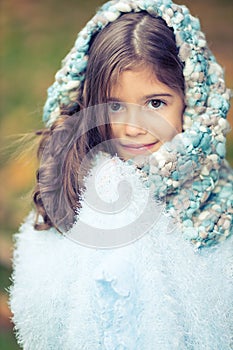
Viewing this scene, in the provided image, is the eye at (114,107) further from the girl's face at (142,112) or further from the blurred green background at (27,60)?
the blurred green background at (27,60)

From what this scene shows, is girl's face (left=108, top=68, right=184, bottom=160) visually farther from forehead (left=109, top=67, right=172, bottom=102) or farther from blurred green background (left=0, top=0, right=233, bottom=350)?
blurred green background (left=0, top=0, right=233, bottom=350)

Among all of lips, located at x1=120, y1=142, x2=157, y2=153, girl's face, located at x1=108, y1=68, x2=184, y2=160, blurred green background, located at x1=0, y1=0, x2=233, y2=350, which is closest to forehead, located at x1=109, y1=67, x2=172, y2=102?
girl's face, located at x1=108, y1=68, x2=184, y2=160

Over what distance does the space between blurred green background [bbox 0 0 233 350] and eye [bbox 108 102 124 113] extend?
119cm

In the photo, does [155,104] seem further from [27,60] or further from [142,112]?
[27,60]

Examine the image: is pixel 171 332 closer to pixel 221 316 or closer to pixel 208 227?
pixel 221 316

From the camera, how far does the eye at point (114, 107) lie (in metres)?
1.31

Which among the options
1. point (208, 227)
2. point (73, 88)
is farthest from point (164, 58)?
point (208, 227)

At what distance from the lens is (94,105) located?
1.35 meters

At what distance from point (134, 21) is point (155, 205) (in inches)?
15.8

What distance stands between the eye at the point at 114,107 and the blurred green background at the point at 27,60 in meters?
1.19

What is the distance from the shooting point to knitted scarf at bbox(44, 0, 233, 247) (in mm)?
1268

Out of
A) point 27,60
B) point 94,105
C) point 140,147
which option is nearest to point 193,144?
point 140,147

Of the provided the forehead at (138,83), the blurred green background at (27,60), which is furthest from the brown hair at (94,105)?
the blurred green background at (27,60)

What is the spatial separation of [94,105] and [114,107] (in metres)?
0.05
